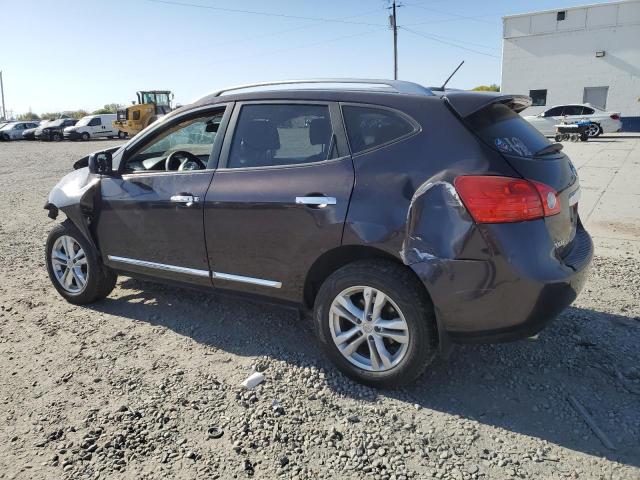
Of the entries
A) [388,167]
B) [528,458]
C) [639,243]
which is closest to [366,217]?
[388,167]

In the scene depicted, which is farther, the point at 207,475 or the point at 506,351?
the point at 506,351

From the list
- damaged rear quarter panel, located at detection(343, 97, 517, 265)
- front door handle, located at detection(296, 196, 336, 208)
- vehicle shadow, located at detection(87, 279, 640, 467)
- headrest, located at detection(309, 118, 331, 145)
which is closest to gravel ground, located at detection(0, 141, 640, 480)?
vehicle shadow, located at detection(87, 279, 640, 467)

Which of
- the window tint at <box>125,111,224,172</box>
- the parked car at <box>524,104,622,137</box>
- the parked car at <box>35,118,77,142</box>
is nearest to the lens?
the window tint at <box>125,111,224,172</box>

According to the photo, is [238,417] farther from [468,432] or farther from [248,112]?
[248,112]

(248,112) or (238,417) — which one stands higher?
(248,112)

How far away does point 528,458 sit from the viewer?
8.40ft

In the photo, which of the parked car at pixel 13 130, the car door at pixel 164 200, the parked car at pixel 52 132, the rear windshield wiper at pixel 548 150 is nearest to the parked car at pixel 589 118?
the rear windshield wiper at pixel 548 150

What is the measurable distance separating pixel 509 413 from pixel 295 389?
4.13 feet

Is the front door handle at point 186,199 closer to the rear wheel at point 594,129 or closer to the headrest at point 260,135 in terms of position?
the headrest at point 260,135

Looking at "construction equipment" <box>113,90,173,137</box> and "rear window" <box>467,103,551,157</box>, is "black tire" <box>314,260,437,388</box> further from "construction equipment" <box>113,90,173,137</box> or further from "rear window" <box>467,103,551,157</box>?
"construction equipment" <box>113,90,173,137</box>

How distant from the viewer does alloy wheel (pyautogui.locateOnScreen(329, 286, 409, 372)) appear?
303 cm

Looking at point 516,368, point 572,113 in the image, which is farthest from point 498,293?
point 572,113

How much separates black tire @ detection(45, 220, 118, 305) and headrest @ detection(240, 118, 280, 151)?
186 cm

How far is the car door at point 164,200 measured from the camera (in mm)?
3770
